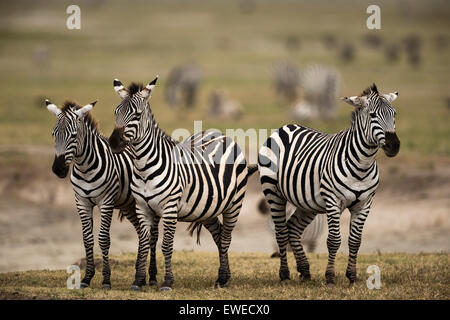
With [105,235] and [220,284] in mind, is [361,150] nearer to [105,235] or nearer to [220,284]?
[220,284]

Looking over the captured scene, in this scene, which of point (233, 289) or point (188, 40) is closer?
point (233, 289)

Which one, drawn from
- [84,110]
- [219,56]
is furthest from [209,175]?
[219,56]

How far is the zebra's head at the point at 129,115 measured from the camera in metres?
8.44

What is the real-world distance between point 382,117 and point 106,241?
146 inches

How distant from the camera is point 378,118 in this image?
863cm

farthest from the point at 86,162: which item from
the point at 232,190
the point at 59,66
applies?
the point at 59,66

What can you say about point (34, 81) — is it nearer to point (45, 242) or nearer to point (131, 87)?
point (45, 242)

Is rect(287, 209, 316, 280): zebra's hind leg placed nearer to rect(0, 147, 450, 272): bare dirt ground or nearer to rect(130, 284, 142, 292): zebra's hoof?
rect(130, 284, 142, 292): zebra's hoof

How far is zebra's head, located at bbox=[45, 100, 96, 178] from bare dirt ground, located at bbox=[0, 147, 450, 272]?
5.15 metres

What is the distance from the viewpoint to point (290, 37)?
56.2m

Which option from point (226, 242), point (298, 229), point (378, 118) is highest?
point (378, 118)

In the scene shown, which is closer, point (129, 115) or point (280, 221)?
point (129, 115)

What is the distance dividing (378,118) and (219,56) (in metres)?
41.7

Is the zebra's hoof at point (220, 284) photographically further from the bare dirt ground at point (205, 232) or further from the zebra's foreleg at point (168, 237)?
the bare dirt ground at point (205, 232)
